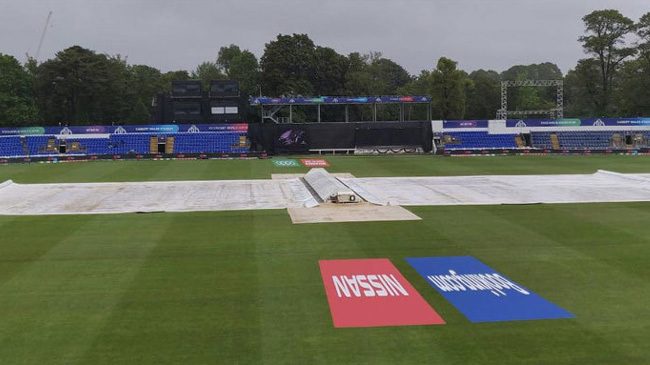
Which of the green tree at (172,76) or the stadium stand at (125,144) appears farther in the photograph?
the green tree at (172,76)

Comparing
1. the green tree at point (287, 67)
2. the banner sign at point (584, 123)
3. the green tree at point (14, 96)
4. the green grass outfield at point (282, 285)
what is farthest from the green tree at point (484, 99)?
the green grass outfield at point (282, 285)

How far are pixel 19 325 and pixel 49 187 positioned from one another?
19.9 m

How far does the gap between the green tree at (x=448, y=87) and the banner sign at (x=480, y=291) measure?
2384 inches

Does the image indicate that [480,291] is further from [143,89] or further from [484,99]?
[143,89]

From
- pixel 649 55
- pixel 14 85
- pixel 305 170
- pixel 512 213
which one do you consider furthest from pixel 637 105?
pixel 14 85

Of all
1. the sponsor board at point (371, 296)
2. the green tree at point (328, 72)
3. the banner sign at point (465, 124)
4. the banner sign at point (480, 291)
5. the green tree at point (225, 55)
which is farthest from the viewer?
the green tree at point (225, 55)

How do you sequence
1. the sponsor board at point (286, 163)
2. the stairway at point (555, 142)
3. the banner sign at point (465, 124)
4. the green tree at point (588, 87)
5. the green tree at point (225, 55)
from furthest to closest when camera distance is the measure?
the green tree at point (225, 55) → the green tree at point (588, 87) → the banner sign at point (465, 124) → the stairway at point (555, 142) → the sponsor board at point (286, 163)

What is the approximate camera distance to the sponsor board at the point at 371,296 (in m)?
7.94

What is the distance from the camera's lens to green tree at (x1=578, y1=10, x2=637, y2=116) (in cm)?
6494

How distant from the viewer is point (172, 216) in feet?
55.9

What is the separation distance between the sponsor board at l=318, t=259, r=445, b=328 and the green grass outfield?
0.76 ft

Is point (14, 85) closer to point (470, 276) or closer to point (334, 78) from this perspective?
point (334, 78)

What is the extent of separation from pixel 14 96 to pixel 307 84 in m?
36.8

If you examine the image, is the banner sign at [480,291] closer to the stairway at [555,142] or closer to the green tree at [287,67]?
the stairway at [555,142]
